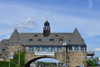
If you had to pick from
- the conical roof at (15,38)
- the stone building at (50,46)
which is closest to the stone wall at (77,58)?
the stone building at (50,46)

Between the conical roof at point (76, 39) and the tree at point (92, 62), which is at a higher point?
the conical roof at point (76, 39)

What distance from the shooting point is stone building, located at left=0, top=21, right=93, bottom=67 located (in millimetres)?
64500

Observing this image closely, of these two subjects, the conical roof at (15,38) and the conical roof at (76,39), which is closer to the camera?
the conical roof at (76,39)

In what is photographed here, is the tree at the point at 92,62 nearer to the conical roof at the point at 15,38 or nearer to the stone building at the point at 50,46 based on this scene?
the stone building at the point at 50,46

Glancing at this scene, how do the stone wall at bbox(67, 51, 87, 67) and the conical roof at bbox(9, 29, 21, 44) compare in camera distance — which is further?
the conical roof at bbox(9, 29, 21, 44)

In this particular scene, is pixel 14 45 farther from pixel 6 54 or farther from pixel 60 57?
pixel 60 57

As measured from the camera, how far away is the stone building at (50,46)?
64500 millimetres

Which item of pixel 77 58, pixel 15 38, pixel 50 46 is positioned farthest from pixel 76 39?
pixel 15 38

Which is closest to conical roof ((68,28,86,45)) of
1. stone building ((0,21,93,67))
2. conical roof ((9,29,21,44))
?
stone building ((0,21,93,67))

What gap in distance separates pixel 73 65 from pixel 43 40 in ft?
41.3

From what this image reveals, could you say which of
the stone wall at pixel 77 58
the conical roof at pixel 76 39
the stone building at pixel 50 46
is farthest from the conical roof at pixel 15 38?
the stone wall at pixel 77 58

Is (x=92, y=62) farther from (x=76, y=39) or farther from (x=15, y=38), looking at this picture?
(x=15, y=38)

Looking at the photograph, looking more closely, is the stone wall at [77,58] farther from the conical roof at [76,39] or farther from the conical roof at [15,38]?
the conical roof at [15,38]

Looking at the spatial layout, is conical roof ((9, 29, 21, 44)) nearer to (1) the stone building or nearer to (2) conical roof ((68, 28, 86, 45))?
(1) the stone building
